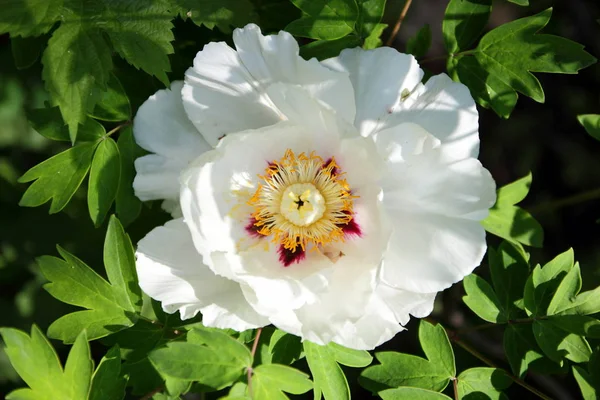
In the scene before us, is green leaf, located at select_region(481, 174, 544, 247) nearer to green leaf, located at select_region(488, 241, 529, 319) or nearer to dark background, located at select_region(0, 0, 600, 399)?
green leaf, located at select_region(488, 241, 529, 319)

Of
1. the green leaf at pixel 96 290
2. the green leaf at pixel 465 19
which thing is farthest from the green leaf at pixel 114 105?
the green leaf at pixel 465 19

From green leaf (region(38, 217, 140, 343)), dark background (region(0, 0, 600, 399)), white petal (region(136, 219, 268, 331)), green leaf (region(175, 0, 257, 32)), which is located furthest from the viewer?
dark background (region(0, 0, 600, 399))

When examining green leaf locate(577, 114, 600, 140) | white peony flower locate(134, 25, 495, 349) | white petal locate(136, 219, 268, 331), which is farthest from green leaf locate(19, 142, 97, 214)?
green leaf locate(577, 114, 600, 140)

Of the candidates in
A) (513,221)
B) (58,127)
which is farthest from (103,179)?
(513,221)

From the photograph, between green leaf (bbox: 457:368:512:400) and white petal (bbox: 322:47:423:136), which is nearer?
white petal (bbox: 322:47:423:136)

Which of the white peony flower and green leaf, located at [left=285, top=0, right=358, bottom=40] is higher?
green leaf, located at [left=285, top=0, right=358, bottom=40]

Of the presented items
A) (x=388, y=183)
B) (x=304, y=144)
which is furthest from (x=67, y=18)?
(x=388, y=183)

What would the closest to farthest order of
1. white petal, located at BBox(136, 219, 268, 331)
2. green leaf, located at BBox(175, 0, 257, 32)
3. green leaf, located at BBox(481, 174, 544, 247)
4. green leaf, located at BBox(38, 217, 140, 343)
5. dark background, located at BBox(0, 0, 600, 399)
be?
white petal, located at BBox(136, 219, 268, 331)
green leaf, located at BBox(38, 217, 140, 343)
green leaf, located at BBox(175, 0, 257, 32)
green leaf, located at BBox(481, 174, 544, 247)
dark background, located at BBox(0, 0, 600, 399)
